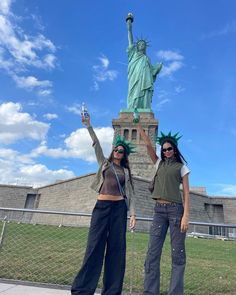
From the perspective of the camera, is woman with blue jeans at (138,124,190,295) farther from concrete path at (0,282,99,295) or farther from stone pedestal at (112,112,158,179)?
stone pedestal at (112,112,158,179)

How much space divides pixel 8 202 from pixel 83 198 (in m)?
11.3

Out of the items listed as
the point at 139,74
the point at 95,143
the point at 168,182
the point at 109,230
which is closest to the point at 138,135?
the point at 139,74

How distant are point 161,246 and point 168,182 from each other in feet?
2.78

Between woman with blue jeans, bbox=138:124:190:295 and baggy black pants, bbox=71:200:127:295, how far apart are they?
38 centimetres

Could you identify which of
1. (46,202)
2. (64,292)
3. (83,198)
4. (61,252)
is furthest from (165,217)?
(46,202)

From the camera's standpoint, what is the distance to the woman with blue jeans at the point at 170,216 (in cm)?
361

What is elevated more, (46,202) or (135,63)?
(135,63)

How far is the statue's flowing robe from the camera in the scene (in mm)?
33938

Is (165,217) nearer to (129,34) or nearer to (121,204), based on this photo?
(121,204)

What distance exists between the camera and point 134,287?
4602 millimetres

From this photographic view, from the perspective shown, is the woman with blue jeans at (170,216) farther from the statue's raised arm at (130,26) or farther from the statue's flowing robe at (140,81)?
the statue's raised arm at (130,26)

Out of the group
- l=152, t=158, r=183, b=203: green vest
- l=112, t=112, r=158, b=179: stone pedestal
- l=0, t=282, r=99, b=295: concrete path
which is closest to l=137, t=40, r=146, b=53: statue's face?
l=112, t=112, r=158, b=179: stone pedestal

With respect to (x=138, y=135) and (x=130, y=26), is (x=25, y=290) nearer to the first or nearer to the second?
(x=138, y=135)

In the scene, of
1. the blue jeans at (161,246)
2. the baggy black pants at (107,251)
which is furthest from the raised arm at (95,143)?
the blue jeans at (161,246)
